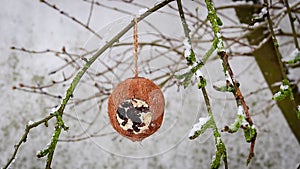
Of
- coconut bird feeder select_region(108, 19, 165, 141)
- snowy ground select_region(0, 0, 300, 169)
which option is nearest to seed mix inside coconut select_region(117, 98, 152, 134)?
coconut bird feeder select_region(108, 19, 165, 141)

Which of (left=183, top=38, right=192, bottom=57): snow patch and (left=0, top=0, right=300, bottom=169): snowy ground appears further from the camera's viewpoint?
(left=0, top=0, right=300, bottom=169): snowy ground

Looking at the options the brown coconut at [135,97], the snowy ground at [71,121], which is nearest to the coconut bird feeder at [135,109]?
the brown coconut at [135,97]

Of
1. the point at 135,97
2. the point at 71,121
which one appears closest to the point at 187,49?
the point at 135,97

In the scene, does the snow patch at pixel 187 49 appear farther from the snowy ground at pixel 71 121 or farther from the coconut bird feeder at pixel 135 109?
the snowy ground at pixel 71 121

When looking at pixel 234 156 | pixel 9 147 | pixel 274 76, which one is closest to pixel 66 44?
pixel 9 147

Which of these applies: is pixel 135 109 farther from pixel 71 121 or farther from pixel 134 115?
pixel 71 121

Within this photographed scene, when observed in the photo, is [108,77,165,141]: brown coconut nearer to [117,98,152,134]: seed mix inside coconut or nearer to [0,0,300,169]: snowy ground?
[117,98,152,134]: seed mix inside coconut

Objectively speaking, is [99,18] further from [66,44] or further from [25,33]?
[25,33]

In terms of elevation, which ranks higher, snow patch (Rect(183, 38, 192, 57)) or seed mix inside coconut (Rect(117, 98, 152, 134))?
snow patch (Rect(183, 38, 192, 57))
